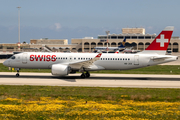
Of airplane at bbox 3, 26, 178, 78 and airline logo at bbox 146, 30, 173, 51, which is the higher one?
airline logo at bbox 146, 30, 173, 51

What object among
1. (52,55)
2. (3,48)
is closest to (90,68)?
(52,55)

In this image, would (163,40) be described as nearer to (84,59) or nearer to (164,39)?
(164,39)

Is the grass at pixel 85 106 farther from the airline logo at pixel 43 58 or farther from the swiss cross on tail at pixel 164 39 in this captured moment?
the swiss cross on tail at pixel 164 39

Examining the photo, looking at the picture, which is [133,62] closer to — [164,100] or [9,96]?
[164,100]

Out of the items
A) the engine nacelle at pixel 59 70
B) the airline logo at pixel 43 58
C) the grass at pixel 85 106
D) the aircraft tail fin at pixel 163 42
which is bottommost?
the grass at pixel 85 106

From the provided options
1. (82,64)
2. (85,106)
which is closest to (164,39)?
(82,64)

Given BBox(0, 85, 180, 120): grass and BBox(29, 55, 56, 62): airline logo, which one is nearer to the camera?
BBox(0, 85, 180, 120): grass

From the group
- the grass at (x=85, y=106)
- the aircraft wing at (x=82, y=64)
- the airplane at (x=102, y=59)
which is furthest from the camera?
the airplane at (x=102, y=59)

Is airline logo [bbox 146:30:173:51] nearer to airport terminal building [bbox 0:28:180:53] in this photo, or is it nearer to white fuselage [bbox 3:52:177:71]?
white fuselage [bbox 3:52:177:71]

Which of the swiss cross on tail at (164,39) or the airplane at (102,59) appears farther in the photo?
the swiss cross on tail at (164,39)

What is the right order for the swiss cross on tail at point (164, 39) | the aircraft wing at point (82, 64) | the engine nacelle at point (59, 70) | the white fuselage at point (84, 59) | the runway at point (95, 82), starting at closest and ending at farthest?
the runway at point (95, 82), the engine nacelle at point (59, 70), the aircraft wing at point (82, 64), the white fuselage at point (84, 59), the swiss cross on tail at point (164, 39)

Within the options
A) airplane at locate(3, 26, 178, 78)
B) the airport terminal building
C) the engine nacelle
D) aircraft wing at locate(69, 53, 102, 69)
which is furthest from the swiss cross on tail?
the airport terminal building

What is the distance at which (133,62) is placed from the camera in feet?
115

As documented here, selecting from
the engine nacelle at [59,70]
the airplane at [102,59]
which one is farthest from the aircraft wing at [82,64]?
the engine nacelle at [59,70]
